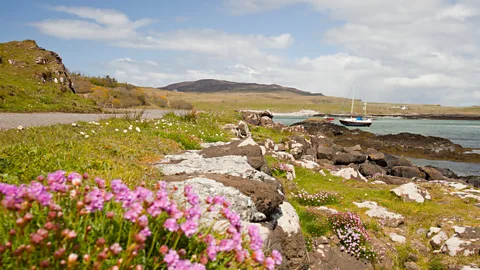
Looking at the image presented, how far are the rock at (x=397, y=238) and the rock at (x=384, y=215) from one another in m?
0.72

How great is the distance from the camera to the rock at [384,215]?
11.8m

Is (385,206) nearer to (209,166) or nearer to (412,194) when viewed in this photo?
(412,194)

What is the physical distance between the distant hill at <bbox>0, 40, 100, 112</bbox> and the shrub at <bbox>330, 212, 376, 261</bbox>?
16976mm

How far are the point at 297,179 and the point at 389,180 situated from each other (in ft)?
28.4

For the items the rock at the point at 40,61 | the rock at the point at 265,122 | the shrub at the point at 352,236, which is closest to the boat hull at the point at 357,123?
the rock at the point at 265,122

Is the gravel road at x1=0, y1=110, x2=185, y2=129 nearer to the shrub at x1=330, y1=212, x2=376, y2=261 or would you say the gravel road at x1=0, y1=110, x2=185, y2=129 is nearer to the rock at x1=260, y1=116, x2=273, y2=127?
the shrub at x1=330, y1=212, x2=376, y2=261

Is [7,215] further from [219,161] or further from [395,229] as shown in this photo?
[395,229]

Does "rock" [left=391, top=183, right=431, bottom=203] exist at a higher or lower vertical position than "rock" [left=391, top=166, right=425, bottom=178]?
higher

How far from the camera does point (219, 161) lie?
7.65m

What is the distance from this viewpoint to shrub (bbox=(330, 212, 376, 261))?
9070mm

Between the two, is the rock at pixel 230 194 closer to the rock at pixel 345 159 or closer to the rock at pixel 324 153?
the rock at pixel 345 159

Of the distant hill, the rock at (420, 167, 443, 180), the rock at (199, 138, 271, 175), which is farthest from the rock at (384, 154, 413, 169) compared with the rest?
the distant hill

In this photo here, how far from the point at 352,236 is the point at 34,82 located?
25.3m

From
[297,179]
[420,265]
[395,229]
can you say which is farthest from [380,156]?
[420,265]
